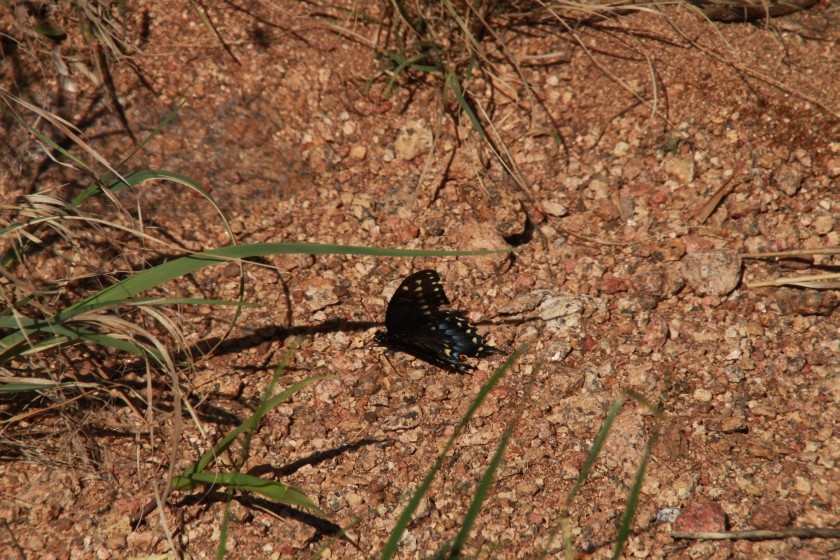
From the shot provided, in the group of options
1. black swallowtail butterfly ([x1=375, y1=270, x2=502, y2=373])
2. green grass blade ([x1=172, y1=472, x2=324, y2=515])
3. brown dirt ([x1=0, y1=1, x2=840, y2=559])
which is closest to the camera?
green grass blade ([x1=172, y1=472, x2=324, y2=515])

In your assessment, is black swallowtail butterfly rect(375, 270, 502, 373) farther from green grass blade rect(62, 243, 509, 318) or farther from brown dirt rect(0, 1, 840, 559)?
green grass blade rect(62, 243, 509, 318)

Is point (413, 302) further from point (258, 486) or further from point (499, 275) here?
point (258, 486)

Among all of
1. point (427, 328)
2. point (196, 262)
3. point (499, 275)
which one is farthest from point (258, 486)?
point (499, 275)

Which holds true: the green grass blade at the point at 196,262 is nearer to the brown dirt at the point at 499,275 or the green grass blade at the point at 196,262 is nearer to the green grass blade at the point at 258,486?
the brown dirt at the point at 499,275

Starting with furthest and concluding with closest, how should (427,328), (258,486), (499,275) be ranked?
(499,275) < (427,328) < (258,486)

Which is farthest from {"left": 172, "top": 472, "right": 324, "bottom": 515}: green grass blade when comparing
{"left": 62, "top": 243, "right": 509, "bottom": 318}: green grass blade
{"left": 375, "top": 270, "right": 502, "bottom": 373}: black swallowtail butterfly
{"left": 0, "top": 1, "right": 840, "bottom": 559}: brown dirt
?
{"left": 375, "top": 270, "right": 502, "bottom": 373}: black swallowtail butterfly

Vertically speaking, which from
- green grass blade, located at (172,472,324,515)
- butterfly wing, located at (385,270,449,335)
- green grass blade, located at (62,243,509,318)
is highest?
green grass blade, located at (62,243,509,318)
